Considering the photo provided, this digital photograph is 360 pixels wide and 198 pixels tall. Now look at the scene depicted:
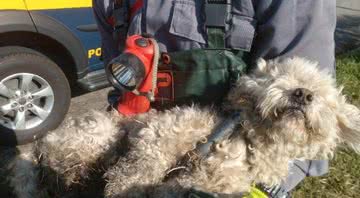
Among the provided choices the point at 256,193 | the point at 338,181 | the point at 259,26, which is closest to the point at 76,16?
the point at 338,181

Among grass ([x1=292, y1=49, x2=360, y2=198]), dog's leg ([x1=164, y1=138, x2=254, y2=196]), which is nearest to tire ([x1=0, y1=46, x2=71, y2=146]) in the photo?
grass ([x1=292, y1=49, x2=360, y2=198])

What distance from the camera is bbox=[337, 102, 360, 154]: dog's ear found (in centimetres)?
201

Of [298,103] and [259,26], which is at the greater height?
[259,26]

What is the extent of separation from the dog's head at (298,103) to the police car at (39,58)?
3.23 meters

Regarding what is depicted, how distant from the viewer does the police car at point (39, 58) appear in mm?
4746

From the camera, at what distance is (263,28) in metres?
2.06

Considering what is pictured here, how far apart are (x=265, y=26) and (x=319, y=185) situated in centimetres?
220

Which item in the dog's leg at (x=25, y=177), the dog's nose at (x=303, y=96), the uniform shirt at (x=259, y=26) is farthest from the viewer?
the dog's leg at (x=25, y=177)

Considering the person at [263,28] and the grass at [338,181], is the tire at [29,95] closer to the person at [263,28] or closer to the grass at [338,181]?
the grass at [338,181]

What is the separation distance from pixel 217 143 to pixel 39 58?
11.2 ft

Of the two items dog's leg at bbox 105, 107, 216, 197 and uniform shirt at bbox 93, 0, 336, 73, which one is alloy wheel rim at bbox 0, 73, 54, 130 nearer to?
uniform shirt at bbox 93, 0, 336, 73

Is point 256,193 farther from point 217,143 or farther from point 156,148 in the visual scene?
point 156,148

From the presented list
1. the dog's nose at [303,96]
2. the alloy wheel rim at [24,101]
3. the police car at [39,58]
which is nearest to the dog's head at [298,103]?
the dog's nose at [303,96]

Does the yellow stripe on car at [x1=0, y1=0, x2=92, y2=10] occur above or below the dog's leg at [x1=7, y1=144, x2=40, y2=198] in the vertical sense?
below
